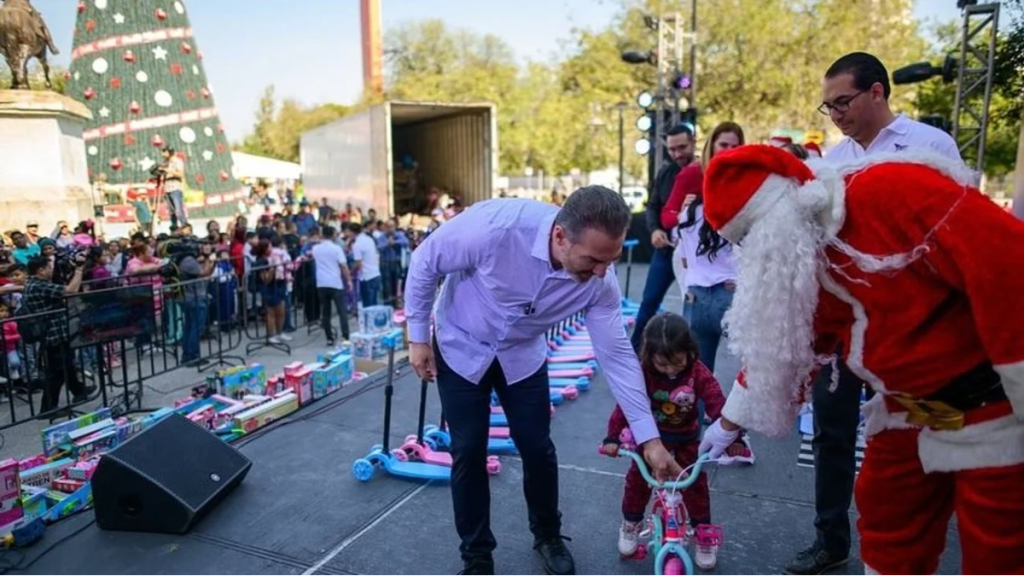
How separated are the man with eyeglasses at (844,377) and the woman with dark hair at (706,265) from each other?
0.87 m

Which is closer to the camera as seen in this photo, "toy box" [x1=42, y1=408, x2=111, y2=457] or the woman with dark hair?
the woman with dark hair

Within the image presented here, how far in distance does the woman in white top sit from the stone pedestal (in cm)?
573

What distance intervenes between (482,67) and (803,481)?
128 feet

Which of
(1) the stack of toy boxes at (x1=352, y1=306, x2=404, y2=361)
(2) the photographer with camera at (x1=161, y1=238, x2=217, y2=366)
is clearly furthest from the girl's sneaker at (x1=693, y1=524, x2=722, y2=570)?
(2) the photographer with camera at (x1=161, y1=238, x2=217, y2=366)

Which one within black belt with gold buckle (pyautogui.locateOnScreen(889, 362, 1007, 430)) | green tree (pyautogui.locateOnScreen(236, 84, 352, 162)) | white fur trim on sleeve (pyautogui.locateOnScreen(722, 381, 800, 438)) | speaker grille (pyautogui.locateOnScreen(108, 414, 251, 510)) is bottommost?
speaker grille (pyautogui.locateOnScreen(108, 414, 251, 510))

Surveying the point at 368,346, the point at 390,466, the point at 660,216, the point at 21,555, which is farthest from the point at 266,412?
the point at 660,216

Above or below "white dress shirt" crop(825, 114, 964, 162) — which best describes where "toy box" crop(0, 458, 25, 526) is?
below

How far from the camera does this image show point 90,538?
330 cm

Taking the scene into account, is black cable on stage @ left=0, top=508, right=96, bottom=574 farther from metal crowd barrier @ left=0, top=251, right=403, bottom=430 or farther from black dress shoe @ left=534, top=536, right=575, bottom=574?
black dress shoe @ left=534, top=536, right=575, bottom=574

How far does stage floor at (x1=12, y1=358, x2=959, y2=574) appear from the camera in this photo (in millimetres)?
3006

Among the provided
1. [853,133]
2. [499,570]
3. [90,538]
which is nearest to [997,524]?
[853,133]

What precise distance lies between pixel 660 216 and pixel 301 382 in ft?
10.2

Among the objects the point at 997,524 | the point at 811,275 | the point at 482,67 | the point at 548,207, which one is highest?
the point at 482,67

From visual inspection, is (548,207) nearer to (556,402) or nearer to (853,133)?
(853,133)
